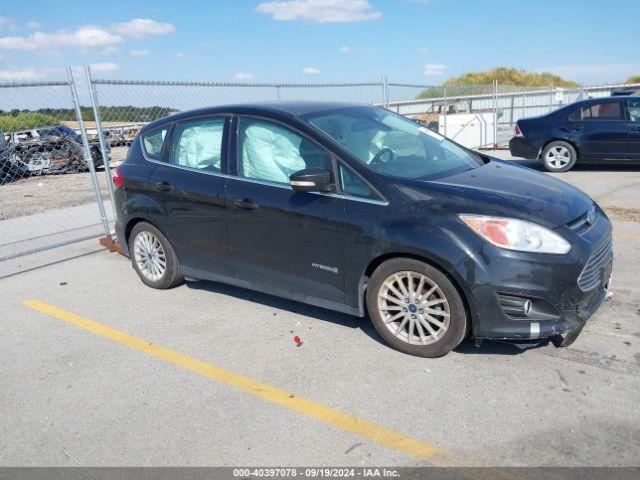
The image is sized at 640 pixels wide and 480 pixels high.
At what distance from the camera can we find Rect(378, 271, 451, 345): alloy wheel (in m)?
3.73

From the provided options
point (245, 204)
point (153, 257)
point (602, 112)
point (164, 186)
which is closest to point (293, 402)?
point (245, 204)

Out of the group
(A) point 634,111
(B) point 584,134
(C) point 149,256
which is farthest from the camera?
(B) point 584,134

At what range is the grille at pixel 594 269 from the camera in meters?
3.57

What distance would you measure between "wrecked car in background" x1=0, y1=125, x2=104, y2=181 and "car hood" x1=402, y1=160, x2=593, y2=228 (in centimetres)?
1221

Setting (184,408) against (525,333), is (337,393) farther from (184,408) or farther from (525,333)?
(525,333)

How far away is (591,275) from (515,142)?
8809 millimetres

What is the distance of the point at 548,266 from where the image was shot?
3.45 meters

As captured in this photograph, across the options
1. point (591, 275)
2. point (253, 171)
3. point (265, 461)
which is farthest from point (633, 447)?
point (253, 171)

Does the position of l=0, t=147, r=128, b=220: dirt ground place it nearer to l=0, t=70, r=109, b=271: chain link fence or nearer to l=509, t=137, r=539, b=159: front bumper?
l=0, t=70, r=109, b=271: chain link fence

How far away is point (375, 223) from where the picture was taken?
385 cm

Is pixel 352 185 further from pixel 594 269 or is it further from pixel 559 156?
pixel 559 156

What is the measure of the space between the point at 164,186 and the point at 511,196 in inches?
118

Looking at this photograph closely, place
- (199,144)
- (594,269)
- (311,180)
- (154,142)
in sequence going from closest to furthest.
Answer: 1. (594,269)
2. (311,180)
3. (199,144)
4. (154,142)

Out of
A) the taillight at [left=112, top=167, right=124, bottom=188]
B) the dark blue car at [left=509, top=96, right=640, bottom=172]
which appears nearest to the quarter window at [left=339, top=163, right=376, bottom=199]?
the taillight at [left=112, top=167, right=124, bottom=188]
